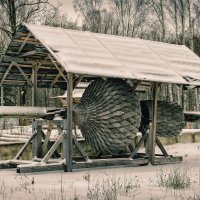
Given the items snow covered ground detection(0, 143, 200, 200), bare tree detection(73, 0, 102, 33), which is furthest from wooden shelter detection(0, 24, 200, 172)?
bare tree detection(73, 0, 102, 33)

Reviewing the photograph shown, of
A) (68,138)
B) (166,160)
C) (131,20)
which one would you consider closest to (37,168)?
(68,138)

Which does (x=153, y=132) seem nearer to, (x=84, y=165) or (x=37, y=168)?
(x=84, y=165)

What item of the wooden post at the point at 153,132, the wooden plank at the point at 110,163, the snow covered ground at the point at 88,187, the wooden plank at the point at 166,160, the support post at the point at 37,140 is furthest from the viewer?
the wooden plank at the point at 166,160

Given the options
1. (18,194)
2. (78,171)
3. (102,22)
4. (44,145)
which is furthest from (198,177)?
(102,22)

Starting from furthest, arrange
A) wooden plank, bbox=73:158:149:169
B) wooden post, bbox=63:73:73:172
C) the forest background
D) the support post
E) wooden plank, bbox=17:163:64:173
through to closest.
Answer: the forest background < the support post < wooden plank, bbox=73:158:149:169 < wooden post, bbox=63:73:73:172 < wooden plank, bbox=17:163:64:173

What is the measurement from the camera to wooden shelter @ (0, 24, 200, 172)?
416 inches

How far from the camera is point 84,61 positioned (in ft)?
35.1

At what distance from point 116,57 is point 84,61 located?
4.50 ft

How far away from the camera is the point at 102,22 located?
4269 centimetres

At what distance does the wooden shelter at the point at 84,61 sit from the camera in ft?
34.7

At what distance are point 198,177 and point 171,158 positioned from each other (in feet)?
12.4

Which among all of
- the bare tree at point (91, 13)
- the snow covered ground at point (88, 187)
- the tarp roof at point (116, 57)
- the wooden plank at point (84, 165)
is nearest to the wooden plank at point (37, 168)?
the wooden plank at point (84, 165)

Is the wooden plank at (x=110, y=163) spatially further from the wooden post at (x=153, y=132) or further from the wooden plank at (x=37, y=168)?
the wooden plank at (x=37, y=168)

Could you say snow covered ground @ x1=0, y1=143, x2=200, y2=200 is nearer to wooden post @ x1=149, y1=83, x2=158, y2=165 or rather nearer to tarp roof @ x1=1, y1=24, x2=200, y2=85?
wooden post @ x1=149, y1=83, x2=158, y2=165
